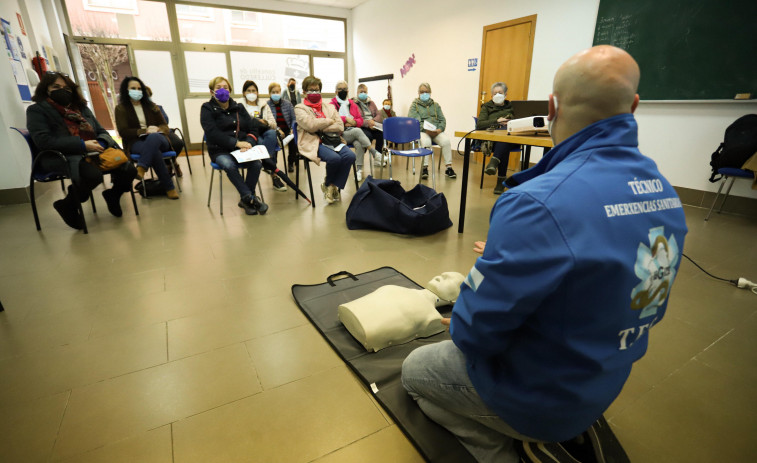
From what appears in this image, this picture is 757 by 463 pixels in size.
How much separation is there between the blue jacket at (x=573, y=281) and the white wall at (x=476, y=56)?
392 cm

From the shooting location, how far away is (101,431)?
123 centimetres

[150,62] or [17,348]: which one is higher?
[150,62]

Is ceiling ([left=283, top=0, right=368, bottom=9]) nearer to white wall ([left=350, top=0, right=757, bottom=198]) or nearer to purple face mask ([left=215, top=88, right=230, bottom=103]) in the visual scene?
white wall ([left=350, top=0, right=757, bottom=198])

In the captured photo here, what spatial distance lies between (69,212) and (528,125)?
144 inches

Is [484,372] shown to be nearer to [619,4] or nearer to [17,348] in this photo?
[17,348]

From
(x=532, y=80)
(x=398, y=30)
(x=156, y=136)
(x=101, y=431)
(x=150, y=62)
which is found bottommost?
(x=101, y=431)

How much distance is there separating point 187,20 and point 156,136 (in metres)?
5.22

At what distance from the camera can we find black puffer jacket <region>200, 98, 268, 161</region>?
349 cm

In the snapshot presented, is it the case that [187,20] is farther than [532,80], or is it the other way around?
[187,20]

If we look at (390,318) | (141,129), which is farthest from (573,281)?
(141,129)

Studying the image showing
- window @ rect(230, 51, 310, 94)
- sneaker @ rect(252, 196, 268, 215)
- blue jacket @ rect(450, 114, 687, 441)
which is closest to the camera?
blue jacket @ rect(450, 114, 687, 441)

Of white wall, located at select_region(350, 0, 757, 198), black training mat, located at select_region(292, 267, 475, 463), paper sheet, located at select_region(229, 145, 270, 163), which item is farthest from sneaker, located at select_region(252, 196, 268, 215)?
white wall, located at select_region(350, 0, 757, 198)

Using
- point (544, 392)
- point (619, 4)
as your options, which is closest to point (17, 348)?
point (544, 392)

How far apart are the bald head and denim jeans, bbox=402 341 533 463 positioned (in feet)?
2.31
